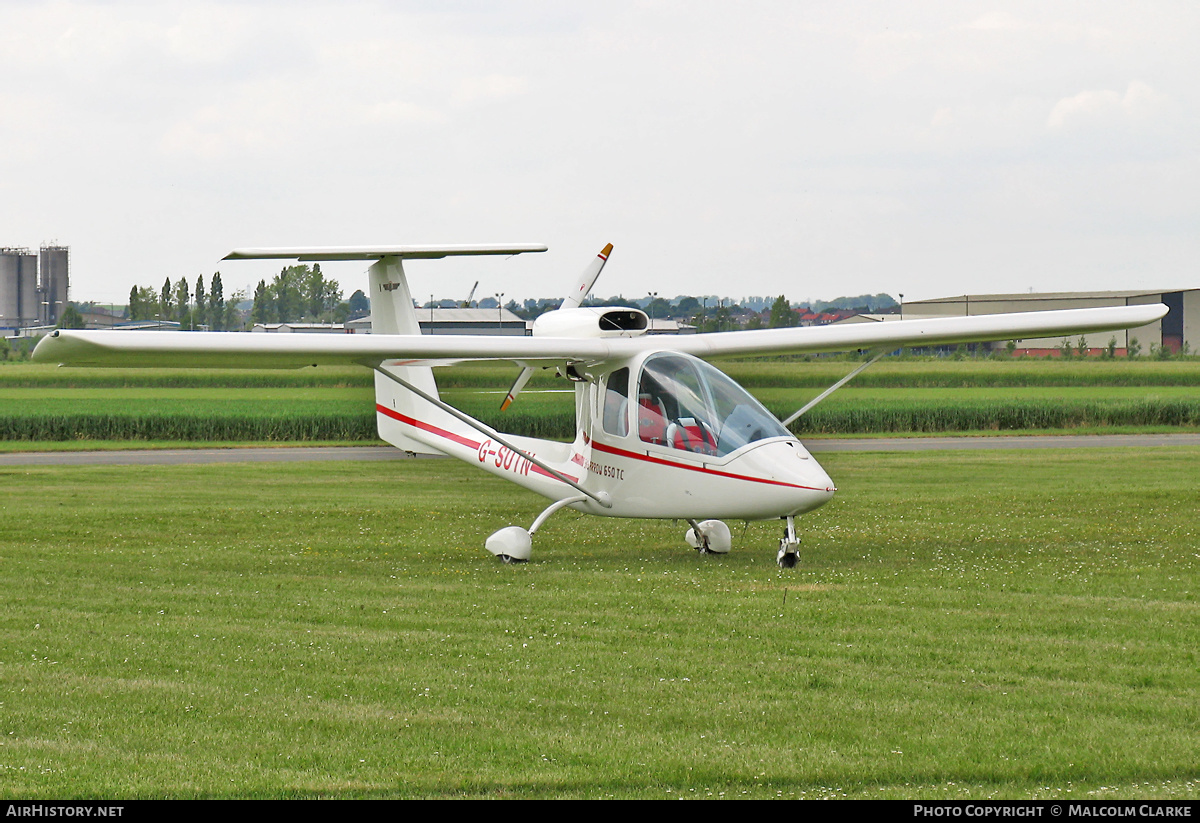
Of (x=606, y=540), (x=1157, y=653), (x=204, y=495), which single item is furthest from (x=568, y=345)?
(x=204, y=495)

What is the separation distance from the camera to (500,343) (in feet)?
46.0

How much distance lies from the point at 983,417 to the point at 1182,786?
39.7 metres

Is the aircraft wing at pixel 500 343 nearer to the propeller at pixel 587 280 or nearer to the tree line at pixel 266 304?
the propeller at pixel 587 280

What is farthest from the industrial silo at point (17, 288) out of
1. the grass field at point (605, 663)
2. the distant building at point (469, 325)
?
the grass field at point (605, 663)

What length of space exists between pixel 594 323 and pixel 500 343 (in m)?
1.19

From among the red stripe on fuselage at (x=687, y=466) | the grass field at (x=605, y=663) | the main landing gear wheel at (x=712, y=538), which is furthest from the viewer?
the main landing gear wheel at (x=712, y=538)

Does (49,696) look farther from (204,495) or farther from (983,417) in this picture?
(983,417)

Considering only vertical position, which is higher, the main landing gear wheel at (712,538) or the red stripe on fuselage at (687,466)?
the red stripe on fuselage at (687,466)

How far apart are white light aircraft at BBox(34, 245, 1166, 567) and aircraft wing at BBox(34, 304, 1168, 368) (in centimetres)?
2

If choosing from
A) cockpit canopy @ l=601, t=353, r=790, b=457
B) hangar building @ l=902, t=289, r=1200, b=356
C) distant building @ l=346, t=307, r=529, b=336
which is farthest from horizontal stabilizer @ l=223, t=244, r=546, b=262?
hangar building @ l=902, t=289, r=1200, b=356

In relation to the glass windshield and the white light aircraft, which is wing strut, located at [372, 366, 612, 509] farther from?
the glass windshield

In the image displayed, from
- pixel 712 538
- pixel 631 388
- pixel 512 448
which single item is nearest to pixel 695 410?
pixel 631 388

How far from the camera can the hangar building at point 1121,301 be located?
100250mm

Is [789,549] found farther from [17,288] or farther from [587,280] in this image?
[17,288]
